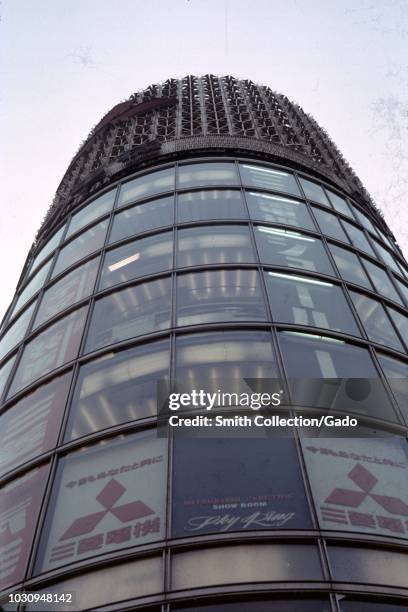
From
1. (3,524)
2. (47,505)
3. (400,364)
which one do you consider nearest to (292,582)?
(47,505)

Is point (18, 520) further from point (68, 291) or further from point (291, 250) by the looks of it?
point (291, 250)

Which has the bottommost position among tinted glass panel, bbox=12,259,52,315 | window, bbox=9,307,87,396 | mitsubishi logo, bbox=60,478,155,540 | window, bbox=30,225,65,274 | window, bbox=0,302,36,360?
mitsubishi logo, bbox=60,478,155,540

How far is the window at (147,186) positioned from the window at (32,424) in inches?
342

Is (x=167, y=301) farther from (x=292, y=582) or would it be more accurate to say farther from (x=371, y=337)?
(x=292, y=582)

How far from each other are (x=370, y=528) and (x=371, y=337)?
17.1ft

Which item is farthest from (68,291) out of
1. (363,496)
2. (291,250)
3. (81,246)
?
(363,496)

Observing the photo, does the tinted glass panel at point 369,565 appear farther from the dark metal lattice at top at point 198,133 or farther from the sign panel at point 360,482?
the dark metal lattice at top at point 198,133

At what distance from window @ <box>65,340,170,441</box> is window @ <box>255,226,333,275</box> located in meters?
4.47

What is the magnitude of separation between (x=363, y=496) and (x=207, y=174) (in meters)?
13.6

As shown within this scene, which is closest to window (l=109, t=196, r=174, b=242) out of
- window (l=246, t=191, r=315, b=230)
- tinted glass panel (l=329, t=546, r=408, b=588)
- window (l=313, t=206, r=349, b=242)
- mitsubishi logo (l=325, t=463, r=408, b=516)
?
window (l=246, t=191, r=315, b=230)

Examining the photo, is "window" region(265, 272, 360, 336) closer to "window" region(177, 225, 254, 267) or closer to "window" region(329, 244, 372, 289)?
"window" region(329, 244, 372, 289)

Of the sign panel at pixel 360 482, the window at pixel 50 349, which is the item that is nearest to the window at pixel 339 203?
the window at pixel 50 349

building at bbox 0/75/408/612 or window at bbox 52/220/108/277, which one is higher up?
window at bbox 52/220/108/277

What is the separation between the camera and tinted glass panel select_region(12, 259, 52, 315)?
17984mm
